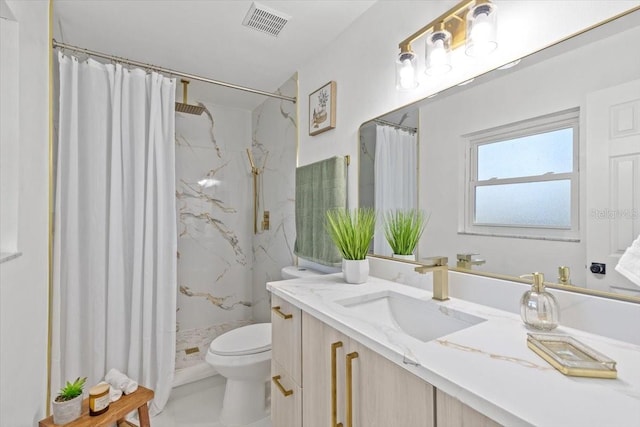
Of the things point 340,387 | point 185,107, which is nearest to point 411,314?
point 340,387

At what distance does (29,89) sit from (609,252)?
207cm

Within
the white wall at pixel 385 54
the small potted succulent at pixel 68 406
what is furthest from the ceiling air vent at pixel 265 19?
the small potted succulent at pixel 68 406

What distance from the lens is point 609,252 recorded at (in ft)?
2.44

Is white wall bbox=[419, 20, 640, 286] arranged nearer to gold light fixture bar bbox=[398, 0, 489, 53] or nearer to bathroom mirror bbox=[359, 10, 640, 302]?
bathroom mirror bbox=[359, 10, 640, 302]

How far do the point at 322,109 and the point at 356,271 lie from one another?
110 cm

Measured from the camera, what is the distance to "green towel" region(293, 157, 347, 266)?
5.45ft

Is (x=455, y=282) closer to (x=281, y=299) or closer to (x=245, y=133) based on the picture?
(x=281, y=299)

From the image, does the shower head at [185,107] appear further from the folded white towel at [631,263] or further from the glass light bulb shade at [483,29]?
the folded white towel at [631,263]

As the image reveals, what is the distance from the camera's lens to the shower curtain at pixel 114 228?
1628 millimetres

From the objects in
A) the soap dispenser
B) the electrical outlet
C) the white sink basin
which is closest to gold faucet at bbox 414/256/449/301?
the white sink basin

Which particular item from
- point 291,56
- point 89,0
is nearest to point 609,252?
point 291,56

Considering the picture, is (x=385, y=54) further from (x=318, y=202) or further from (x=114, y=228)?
(x=114, y=228)

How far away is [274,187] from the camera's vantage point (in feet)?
8.57

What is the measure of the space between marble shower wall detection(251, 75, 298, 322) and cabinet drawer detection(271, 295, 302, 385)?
1041 millimetres
